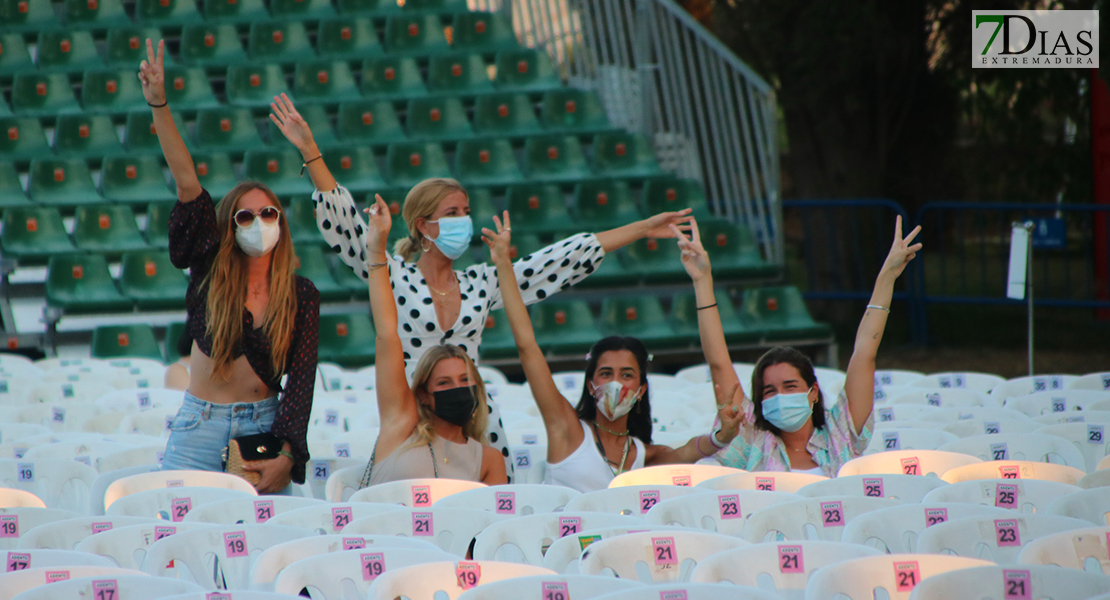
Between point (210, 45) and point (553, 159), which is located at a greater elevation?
point (210, 45)

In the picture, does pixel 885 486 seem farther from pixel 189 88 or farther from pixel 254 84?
pixel 189 88

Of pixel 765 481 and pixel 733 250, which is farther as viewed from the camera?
pixel 733 250

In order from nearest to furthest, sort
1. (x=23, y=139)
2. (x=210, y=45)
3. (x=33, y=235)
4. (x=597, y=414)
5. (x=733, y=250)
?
(x=597, y=414), (x=33, y=235), (x=733, y=250), (x=23, y=139), (x=210, y=45)

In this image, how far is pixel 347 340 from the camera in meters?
7.27

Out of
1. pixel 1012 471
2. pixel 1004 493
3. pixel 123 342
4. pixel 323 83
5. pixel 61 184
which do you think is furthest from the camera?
pixel 323 83

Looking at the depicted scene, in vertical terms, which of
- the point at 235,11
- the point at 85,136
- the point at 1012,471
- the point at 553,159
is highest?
the point at 235,11

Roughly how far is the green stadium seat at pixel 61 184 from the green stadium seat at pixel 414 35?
A: 9.19 feet

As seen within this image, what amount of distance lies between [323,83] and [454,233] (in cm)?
600

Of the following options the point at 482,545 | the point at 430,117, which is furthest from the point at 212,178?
the point at 482,545

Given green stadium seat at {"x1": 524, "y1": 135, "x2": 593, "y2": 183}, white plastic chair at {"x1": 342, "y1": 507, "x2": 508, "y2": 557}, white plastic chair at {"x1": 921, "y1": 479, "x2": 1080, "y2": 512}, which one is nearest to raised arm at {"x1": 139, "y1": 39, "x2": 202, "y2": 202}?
white plastic chair at {"x1": 342, "y1": 507, "x2": 508, "y2": 557}

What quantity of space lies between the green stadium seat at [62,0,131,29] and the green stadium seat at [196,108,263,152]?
1775 millimetres

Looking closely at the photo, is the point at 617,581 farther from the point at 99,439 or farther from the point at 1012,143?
the point at 1012,143

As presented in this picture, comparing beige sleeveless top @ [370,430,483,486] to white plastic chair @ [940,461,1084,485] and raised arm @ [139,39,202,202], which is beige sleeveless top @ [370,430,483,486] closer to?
raised arm @ [139,39,202,202]

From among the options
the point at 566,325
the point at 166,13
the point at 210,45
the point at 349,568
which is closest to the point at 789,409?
the point at 349,568
